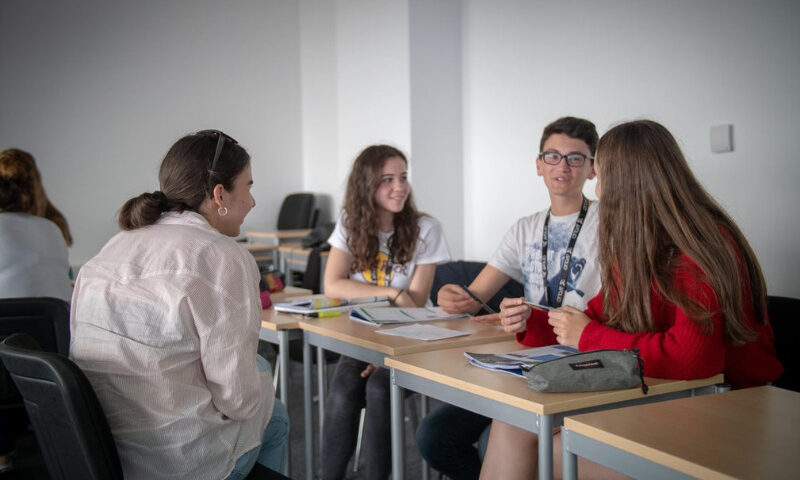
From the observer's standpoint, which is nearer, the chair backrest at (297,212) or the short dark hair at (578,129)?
the short dark hair at (578,129)

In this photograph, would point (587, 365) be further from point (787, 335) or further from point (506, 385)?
point (787, 335)

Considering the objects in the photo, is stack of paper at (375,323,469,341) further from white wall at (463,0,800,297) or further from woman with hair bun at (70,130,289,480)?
white wall at (463,0,800,297)

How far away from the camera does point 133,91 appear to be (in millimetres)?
6617

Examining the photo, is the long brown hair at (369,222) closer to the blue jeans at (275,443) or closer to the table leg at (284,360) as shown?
the table leg at (284,360)

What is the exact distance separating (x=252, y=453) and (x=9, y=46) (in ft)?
18.6

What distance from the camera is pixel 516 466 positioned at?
5.75 feet

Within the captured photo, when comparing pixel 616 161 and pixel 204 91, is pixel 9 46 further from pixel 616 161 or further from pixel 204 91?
pixel 616 161

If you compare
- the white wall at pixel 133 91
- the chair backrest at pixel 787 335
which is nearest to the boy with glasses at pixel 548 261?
the chair backrest at pixel 787 335

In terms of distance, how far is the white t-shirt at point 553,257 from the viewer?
2408mm

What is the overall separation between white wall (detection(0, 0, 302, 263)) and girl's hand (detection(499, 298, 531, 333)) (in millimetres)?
5310

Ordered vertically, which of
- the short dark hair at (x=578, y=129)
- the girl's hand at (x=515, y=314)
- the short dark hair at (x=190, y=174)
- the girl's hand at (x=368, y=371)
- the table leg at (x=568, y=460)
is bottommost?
the girl's hand at (x=368, y=371)

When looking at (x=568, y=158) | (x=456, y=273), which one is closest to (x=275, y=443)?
(x=568, y=158)

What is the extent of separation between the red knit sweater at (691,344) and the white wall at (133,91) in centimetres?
569

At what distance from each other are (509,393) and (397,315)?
1004 millimetres
